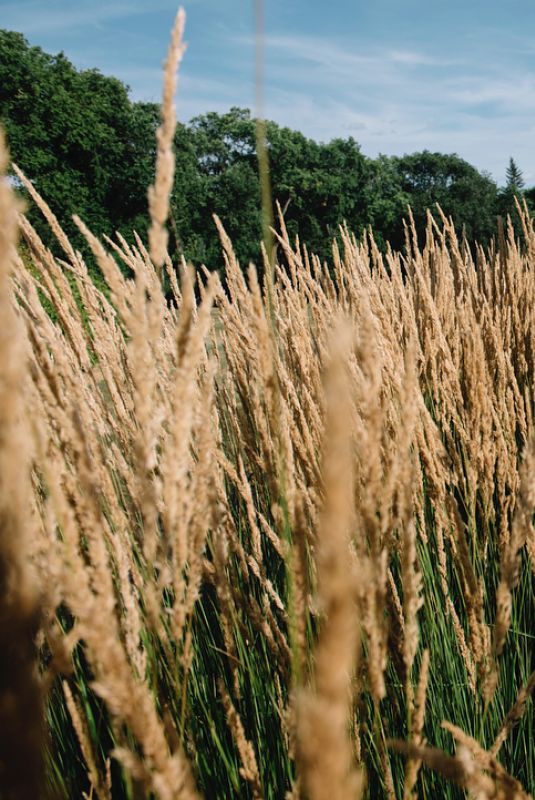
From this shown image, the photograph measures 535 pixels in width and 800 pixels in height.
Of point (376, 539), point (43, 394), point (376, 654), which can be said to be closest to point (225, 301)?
point (43, 394)

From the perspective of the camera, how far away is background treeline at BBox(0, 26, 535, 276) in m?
25.1

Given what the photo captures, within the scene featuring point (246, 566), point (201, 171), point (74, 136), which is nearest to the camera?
point (246, 566)

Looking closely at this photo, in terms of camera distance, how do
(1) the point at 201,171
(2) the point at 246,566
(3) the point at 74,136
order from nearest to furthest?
(2) the point at 246,566 → (3) the point at 74,136 → (1) the point at 201,171

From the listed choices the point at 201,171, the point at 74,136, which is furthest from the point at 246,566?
the point at 201,171

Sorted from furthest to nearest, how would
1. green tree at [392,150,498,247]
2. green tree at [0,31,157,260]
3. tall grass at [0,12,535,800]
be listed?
green tree at [392,150,498,247] → green tree at [0,31,157,260] → tall grass at [0,12,535,800]

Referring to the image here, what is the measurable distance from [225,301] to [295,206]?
3664 cm

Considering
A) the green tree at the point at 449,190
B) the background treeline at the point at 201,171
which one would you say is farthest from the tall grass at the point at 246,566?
the green tree at the point at 449,190

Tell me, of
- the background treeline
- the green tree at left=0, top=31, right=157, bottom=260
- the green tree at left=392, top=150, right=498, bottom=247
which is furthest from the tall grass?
the green tree at left=392, top=150, right=498, bottom=247

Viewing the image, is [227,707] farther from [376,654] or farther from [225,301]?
[225,301]

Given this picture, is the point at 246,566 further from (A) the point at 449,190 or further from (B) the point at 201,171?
(A) the point at 449,190

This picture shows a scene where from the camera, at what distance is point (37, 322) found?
1153 mm

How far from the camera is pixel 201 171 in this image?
127 ft

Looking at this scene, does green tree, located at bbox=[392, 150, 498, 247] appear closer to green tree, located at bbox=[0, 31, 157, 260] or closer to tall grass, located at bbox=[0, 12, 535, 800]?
green tree, located at bbox=[0, 31, 157, 260]

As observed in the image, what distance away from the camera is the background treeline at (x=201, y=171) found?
25.1 m
